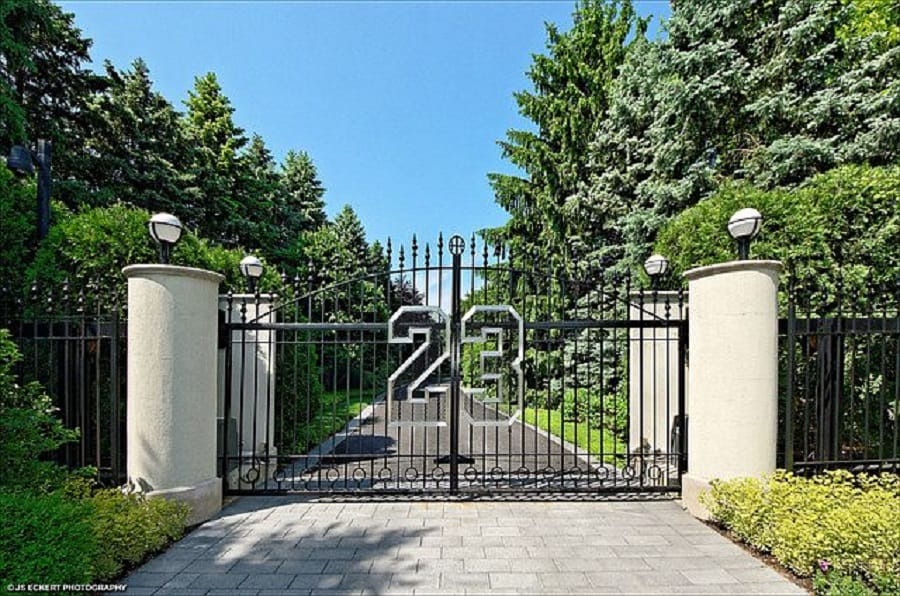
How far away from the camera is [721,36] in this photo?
9.05 meters

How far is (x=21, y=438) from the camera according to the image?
3.89 metres

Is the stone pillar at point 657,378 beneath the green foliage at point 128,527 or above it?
above

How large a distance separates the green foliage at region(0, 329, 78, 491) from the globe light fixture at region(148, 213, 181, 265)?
1331 mm

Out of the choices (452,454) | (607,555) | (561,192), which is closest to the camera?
(607,555)

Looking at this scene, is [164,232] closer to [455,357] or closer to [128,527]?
[128,527]

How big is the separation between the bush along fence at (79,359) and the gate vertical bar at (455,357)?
10.6 feet

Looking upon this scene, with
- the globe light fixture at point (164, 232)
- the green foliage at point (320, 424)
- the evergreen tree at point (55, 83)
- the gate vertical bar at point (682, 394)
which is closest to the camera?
the globe light fixture at point (164, 232)

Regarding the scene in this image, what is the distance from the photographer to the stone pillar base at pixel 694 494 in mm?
4453

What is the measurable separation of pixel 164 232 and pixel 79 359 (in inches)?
64.8

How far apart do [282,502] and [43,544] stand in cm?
231

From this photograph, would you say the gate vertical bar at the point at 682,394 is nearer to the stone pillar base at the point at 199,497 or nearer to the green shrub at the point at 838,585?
the green shrub at the point at 838,585

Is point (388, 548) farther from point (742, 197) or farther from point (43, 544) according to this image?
point (742, 197)

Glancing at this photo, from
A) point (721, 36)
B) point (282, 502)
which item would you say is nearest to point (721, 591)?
point (282, 502)

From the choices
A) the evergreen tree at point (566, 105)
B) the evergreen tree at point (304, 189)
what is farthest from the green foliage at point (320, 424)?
the evergreen tree at point (304, 189)
